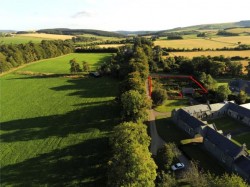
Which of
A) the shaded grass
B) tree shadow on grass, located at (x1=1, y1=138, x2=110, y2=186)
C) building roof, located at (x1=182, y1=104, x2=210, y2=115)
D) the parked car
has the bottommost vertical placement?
the shaded grass

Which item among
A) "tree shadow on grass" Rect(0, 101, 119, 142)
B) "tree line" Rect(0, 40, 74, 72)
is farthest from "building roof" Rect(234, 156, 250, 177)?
"tree line" Rect(0, 40, 74, 72)

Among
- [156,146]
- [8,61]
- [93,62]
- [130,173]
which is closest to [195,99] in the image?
[156,146]

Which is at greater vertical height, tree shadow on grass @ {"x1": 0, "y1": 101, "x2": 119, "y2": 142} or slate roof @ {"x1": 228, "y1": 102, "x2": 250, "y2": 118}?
slate roof @ {"x1": 228, "y1": 102, "x2": 250, "y2": 118}

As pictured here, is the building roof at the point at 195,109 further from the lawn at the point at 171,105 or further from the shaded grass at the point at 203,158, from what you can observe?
the shaded grass at the point at 203,158

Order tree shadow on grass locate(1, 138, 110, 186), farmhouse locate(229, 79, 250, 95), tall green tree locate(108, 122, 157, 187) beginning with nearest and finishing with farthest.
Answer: tall green tree locate(108, 122, 157, 187)
tree shadow on grass locate(1, 138, 110, 186)
farmhouse locate(229, 79, 250, 95)

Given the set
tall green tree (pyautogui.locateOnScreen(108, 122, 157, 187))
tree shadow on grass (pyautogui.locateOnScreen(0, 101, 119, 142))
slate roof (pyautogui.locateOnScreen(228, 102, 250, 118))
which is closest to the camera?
tall green tree (pyautogui.locateOnScreen(108, 122, 157, 187))

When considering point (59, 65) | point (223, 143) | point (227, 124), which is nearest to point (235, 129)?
point (227, 124)

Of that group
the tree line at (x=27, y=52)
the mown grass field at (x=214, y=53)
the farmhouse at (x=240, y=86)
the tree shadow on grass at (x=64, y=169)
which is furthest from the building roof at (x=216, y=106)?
the tree line at (x=27, y=52)

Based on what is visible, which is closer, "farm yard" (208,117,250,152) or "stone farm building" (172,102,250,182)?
"stone farm building" (172,102,250,182)

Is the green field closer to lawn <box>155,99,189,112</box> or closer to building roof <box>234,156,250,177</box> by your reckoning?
lawn <box>155,99,189,112</box>

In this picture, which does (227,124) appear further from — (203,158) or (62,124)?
(62,124)
